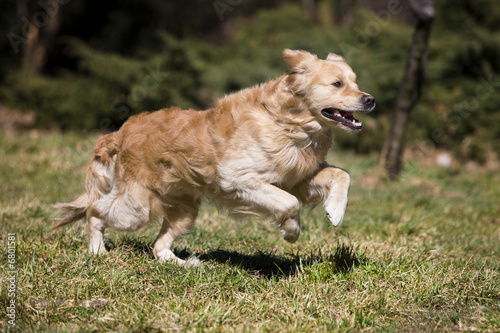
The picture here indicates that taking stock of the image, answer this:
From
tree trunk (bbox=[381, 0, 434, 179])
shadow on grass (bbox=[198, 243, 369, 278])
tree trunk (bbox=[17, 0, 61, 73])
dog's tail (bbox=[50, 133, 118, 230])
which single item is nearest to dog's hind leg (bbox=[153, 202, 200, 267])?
shadow on grass (bbox=[198, 243, 369, 278])

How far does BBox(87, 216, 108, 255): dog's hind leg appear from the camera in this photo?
14.0ft

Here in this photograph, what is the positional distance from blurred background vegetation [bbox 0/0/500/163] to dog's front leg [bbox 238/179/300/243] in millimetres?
7585

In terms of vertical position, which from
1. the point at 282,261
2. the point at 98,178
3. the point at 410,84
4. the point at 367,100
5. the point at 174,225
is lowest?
the point at 410,84

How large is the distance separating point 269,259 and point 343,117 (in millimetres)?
1287

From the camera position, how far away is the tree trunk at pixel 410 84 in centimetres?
752

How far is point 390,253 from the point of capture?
4.27 meters

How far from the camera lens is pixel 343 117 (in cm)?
375

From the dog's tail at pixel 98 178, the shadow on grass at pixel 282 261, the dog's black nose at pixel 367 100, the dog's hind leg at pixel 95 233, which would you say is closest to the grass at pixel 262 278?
the shadow on grass at pixel 282 261

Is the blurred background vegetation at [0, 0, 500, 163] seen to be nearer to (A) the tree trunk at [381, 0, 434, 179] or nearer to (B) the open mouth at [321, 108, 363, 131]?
(A) the tree trunk at [381, 0, 434, 179]

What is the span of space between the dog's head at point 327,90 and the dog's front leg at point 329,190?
1.14ft

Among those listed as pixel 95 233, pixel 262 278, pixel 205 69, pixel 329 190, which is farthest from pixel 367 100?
pixel 205 69

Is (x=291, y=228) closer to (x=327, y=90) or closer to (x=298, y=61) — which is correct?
(x=327, y=90)

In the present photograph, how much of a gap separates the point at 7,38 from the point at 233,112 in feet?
40.9

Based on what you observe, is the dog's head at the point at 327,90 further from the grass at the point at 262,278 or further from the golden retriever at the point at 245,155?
the grass at the point at 262,278
